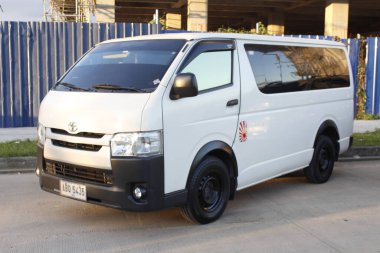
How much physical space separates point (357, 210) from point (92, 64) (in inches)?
142

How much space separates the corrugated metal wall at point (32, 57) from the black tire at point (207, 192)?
276 inches

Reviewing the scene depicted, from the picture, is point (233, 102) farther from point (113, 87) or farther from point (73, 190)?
point (73, 190)

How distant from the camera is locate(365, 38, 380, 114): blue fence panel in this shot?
13.1 m

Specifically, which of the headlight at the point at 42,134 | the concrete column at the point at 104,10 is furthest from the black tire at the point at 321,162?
the concrete column at the point at 104,10

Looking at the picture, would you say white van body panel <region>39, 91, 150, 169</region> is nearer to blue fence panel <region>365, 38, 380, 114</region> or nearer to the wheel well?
the wheel well

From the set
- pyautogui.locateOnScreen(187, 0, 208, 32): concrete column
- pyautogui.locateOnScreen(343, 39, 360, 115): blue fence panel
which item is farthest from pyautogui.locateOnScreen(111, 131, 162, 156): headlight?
pyautogui.locateOnScreen(187, 0, 208, 32): concrete column

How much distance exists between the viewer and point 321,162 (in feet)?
23.9

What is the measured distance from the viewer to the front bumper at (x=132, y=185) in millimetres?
4512

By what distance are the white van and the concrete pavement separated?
368 millimetres

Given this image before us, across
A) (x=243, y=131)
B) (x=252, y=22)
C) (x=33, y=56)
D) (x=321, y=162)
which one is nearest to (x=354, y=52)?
(x=321, y=162)

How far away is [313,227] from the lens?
5.26m

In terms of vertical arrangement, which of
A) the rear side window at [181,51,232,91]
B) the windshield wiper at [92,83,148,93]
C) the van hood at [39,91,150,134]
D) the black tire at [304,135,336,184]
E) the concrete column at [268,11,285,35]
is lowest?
the black tire at [304,135,336,184]

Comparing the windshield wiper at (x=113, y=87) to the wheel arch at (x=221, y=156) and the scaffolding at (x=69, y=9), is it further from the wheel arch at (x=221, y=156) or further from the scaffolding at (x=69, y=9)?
the scaffolding at (x=69, y=9)

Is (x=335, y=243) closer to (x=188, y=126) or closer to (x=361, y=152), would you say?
(x=188, y=126)
